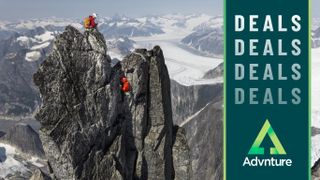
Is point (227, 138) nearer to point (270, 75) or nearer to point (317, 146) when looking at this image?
point (270, 75)

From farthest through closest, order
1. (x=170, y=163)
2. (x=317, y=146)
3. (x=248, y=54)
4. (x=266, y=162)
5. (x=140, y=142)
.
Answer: (x=317, y=146), (x=170, y=163), (x=140, y=142), (x=266, y=162), (x=248, y=54)

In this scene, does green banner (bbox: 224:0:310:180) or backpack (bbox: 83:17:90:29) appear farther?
backpack (bbox: 83:17:90:29)

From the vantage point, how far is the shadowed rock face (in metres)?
30.4

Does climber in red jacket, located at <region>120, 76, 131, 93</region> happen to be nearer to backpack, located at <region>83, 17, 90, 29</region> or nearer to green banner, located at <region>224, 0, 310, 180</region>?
backpack, located at <region>83, 17, 90, 29</region>

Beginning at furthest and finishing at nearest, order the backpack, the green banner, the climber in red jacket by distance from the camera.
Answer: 1. the climber in red jacket
2. the backpack
3. the green banner

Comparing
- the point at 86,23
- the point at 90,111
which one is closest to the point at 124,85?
the point at 90,111

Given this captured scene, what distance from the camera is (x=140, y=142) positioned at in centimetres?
3606

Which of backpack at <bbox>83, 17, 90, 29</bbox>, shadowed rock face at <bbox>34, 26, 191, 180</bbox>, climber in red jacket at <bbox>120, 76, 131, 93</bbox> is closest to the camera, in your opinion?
shadowed rock face at <bbox>34, 26, 191, 180</bbox>

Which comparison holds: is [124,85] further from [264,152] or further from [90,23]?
[264,152]

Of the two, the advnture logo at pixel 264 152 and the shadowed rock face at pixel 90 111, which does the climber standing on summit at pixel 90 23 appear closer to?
the shadowed rock face at pixel 90 111

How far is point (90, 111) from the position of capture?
31.2 m

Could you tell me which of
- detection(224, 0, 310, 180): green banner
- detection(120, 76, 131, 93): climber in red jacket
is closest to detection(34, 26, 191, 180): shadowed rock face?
detection(120, 76, 131, 93): climber in red jacket

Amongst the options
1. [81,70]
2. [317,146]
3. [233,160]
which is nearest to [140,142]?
[81,70]

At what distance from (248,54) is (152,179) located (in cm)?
2122
